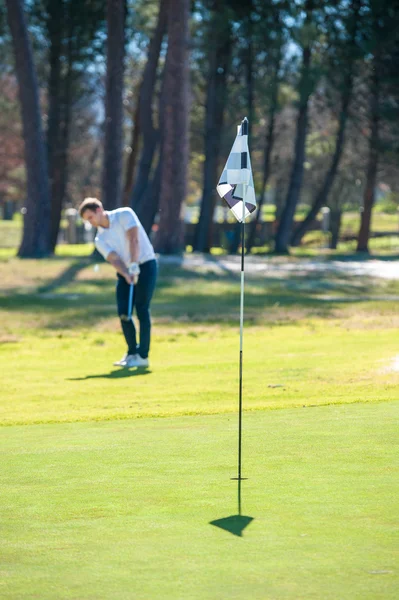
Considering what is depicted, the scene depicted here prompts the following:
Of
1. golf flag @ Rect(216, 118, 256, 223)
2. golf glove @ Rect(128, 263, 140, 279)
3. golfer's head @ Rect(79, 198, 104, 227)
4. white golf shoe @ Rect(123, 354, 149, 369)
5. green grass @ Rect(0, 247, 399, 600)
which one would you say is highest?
golf flag @ Rect(216, 118, 256, 223)

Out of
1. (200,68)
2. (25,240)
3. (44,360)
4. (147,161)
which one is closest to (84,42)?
(200,68)

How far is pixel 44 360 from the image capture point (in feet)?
51.3

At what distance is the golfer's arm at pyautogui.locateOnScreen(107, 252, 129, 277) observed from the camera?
1370 cm

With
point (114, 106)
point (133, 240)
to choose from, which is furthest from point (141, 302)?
point (114, 106)

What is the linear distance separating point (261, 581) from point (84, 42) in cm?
4317

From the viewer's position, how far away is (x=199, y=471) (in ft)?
23.7

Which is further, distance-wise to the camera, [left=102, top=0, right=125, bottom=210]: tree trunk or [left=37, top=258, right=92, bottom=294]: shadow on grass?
[left=102, top=0, right=125, bottom=210]: tree trunk

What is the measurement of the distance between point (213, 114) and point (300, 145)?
3.36m

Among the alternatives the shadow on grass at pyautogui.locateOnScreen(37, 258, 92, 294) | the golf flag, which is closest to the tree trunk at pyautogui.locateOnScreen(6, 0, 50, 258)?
the shadow on grass at pyautogui.locateOnScreen(37, 258, 92, 294)

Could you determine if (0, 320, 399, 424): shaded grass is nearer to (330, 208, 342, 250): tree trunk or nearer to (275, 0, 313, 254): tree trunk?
(275, 0, 313, 254): tree trunk

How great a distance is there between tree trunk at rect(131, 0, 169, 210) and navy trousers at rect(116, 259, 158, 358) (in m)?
27.0

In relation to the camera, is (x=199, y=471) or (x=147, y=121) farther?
(x=147, y=121)

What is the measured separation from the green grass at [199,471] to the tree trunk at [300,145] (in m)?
26.7

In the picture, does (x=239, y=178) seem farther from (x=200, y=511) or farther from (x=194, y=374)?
(x=194, y=374)
